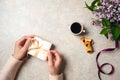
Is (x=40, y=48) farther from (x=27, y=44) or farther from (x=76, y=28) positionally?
(x=76, y=28)

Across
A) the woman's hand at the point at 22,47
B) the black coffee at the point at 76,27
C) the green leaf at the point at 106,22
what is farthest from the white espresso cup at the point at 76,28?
the woman's hand at the point at 22,47

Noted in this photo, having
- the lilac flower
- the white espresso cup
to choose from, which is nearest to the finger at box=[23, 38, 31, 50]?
the white espresso cup

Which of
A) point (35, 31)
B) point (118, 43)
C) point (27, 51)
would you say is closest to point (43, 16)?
point (35, 31)

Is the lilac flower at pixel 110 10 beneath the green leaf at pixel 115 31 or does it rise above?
above

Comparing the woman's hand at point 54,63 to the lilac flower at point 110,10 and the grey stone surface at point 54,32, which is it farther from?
the lilac flower at point 110,10

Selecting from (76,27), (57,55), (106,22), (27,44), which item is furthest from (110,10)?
(27,44)

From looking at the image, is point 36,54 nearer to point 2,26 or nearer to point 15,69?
point 15,69
